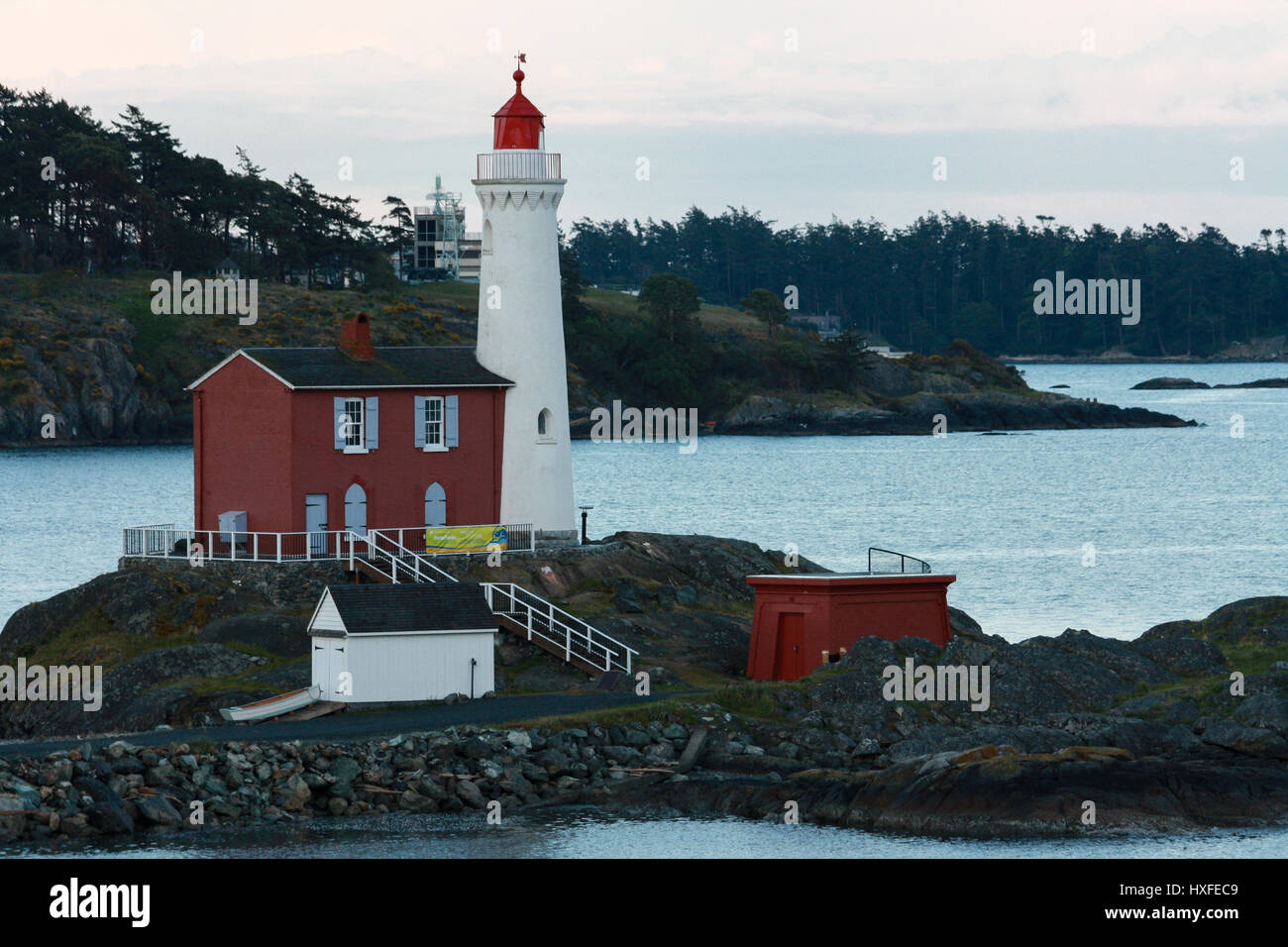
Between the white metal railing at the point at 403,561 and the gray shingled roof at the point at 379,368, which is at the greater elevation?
the gray shingled roof at the point at 379,368

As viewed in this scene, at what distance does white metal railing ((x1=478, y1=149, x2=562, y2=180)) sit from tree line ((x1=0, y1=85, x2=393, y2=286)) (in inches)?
2898

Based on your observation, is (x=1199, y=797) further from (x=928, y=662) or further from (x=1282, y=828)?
(x=928, y=662)

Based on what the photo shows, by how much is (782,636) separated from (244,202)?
91.7 meters

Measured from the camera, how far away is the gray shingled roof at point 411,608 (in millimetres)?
34531

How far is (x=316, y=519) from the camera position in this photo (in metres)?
42.5

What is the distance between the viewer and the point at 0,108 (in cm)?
12425

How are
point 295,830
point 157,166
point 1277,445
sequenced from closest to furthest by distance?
point 295,830
point 157,166
point 1277,445

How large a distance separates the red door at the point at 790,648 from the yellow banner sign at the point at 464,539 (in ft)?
23.0

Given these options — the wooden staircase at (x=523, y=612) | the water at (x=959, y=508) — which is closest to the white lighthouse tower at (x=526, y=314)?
the wooden staircase at (x=523, y=612)

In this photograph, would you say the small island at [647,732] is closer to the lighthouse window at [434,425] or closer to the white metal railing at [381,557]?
the white metal railing at [381,557]

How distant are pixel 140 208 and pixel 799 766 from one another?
328 feet

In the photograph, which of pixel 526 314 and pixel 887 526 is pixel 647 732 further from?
pixel 887 526

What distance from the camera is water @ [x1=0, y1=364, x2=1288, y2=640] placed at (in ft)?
219
